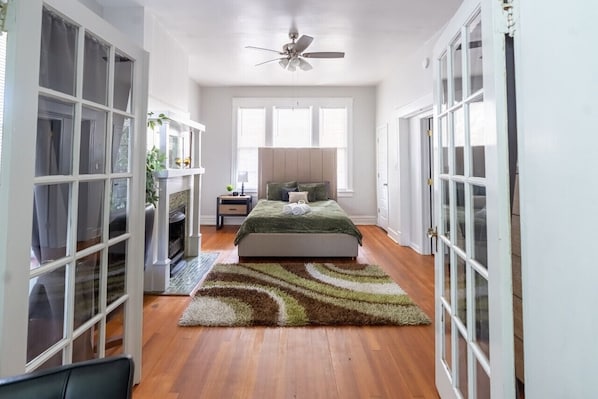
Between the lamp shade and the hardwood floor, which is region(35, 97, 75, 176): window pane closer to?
the hardwood floor

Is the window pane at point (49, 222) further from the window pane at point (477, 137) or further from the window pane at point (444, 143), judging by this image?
the window pane at point (444, 143)

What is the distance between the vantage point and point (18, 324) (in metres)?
0.94

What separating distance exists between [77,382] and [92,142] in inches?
40.9

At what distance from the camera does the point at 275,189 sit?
5859 millimetres

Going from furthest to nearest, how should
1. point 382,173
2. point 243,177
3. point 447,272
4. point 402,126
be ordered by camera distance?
point 243,177
point 382,173
point 402,126
point 447,272

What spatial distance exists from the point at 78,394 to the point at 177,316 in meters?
1.99

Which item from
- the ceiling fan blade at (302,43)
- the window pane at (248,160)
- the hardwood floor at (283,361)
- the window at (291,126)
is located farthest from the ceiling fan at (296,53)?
the hardwood floor at (283,361)

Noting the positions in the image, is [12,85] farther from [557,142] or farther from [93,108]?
[557,142]

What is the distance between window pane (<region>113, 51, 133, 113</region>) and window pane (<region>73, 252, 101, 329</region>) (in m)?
0.78

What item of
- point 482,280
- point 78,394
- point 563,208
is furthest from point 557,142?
point 78,394

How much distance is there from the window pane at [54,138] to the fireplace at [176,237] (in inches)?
87.4

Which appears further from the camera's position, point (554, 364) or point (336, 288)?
point (336, 288)

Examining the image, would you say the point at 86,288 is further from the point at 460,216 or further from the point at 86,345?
the point at 460,216

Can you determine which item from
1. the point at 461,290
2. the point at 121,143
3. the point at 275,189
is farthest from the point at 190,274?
the point at 461,290
